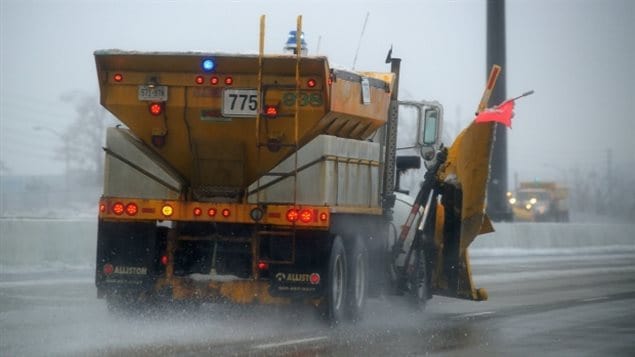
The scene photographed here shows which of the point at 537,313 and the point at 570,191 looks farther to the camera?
the point at 570,191

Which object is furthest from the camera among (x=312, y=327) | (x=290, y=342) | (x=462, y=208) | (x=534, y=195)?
(x=534, y=195)

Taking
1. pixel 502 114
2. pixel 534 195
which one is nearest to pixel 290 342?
pixel 502 114

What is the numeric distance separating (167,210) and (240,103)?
148 centimetres

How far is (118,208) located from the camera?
14070 mm

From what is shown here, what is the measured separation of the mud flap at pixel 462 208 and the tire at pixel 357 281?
5.44ft

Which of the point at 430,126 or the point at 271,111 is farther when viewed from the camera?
the point at 430,126

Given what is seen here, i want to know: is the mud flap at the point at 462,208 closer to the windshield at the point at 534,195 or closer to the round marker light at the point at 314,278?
the round marker light at the point at 314,278

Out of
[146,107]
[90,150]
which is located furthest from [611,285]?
[90,150]

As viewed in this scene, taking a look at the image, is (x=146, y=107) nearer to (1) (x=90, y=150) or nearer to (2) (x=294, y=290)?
(2) (x=294, y=290)

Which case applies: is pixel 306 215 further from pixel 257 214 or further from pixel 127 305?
pixel 127 305

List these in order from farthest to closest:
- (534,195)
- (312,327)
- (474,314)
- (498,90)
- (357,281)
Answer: (534,195) → (498,90) → (474,314) → (357,281) → (312,327)

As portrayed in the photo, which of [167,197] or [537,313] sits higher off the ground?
[167,197]

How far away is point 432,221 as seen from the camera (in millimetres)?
17062

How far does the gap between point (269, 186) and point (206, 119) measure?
1073 mm
